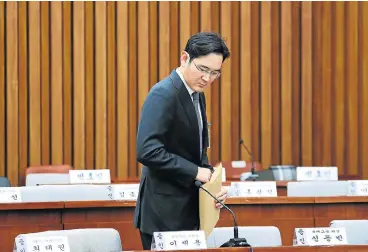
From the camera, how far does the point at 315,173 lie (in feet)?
23.4

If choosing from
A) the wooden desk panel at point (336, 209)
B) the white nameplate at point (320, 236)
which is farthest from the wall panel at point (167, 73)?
the white nameplate at point (320, 236)

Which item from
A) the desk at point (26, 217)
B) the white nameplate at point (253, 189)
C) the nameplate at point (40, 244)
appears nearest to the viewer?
the nameplate at point (40, 244)

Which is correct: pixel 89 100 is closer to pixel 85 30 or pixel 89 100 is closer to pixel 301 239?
pixel 85 30

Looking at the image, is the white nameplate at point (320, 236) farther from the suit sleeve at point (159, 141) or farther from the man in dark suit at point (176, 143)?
the suit sleeve at point (159, 141)

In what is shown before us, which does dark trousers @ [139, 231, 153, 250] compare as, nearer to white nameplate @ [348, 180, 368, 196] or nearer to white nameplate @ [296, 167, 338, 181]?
white nameplate @ [348, 180, 368, 196]

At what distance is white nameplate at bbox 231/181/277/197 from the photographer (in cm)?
556

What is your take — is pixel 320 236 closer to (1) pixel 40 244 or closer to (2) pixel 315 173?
(1) pixel 40 244

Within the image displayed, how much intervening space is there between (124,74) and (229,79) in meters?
1.18

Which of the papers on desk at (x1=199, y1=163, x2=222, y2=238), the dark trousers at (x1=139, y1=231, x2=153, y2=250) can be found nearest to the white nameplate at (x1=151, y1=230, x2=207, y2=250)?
the papers on desk at (x1=199, y1=163, x2=222, y2=238)

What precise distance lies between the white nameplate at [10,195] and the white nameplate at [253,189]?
132 centimetres

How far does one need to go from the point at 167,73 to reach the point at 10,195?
494cm

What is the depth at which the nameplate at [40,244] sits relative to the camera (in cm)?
310

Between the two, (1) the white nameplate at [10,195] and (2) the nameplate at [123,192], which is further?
(2) the nameplate at [123,192]

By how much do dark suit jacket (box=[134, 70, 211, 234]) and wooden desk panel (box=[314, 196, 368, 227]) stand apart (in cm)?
201
